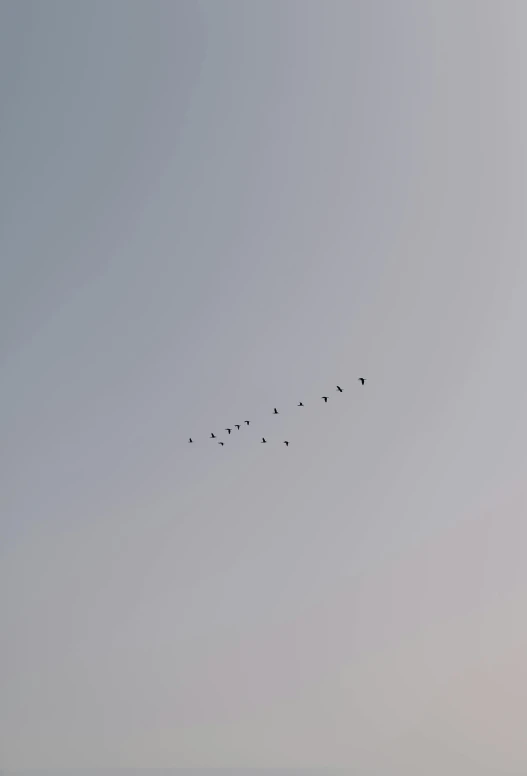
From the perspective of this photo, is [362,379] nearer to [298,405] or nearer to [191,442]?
[298,405]

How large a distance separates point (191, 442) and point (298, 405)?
1260 inches

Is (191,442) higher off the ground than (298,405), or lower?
higher

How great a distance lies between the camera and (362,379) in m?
151

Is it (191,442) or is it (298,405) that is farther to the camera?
(191,442)

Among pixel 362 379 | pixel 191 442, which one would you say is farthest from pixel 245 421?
pixel 362 379

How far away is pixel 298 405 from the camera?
160 metres

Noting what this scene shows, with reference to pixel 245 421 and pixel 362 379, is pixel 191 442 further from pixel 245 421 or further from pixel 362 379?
pixel 362 379

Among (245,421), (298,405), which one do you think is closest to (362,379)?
(298,405)

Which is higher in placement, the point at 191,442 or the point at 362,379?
the point at 191,442

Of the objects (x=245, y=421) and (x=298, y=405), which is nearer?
(x=298, y=405)

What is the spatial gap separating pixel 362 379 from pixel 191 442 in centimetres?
4879

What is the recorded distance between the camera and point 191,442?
177500mm

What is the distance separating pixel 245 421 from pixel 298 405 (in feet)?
63.8

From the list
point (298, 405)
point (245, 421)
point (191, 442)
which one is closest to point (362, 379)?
point (298, 405)
